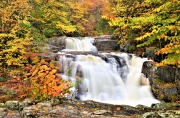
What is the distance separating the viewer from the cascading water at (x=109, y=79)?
1010 cm

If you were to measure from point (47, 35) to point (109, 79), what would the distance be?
8.20 m

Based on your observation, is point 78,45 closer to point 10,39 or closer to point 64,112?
point 10,39

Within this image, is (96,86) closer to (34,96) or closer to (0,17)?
(34,96)

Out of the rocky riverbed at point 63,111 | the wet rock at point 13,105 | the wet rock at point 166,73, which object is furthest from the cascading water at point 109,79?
the wet rock at point 13,105

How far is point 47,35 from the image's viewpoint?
17250 millimetres

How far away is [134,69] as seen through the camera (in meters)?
11.9

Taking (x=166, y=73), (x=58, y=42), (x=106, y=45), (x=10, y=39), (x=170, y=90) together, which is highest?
(x=58, y=42)

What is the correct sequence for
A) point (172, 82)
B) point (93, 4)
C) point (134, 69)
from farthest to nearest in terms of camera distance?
point (93, 4) < point (134, 69) < point (172, 82)

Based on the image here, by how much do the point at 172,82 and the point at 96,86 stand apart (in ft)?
12.0

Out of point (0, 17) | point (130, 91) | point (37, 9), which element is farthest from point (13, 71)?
point (37, 9)

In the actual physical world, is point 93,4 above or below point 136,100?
above

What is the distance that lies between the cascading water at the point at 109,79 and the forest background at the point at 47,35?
47.0 inches

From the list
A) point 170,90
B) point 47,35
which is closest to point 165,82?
point 170,90

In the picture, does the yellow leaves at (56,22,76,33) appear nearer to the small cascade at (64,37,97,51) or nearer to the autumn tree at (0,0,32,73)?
the small cascade at (64,37,97,51)
